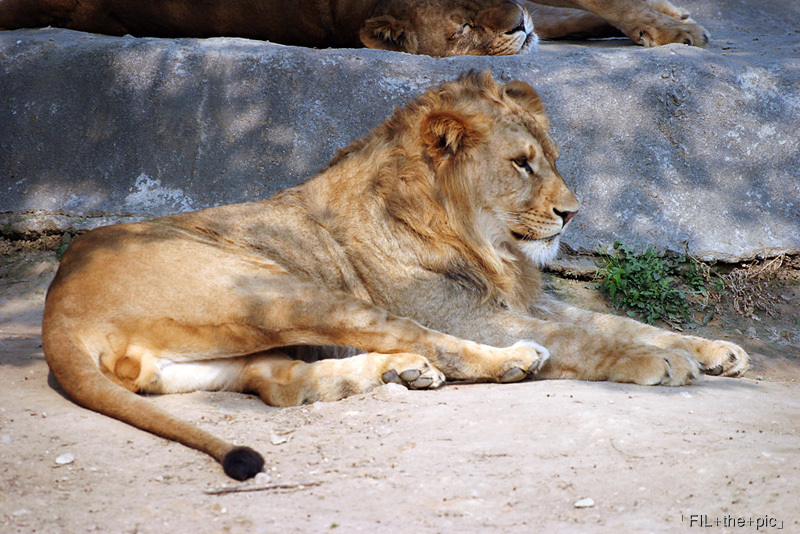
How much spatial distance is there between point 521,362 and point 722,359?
3.22 feet

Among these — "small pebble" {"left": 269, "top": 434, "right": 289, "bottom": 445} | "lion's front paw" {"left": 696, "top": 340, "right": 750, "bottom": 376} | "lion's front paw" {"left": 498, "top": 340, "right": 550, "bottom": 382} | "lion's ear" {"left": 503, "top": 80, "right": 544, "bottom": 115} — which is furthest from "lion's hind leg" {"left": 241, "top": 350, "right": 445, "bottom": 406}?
"lion's ear" {"left": 503, "top": 80, "right": 544, "bottom": 115}

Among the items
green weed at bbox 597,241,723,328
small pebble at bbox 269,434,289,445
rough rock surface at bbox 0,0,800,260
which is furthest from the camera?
rough rock surface at bbox 0,0,800,260

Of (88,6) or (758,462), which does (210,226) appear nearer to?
(758,462)

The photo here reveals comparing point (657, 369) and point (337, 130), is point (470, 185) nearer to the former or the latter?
point (657, 369)

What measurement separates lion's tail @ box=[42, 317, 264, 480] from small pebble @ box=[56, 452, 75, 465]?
0.27m

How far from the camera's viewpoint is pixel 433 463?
2.50 m

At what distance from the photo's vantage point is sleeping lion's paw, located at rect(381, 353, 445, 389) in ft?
10.8

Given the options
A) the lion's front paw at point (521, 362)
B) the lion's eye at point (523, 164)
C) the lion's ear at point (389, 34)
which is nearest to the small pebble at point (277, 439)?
the lion's front paw at point (521, 362)

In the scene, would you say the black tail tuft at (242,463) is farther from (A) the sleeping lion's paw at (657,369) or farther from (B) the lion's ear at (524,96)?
(B) the lion's ear at (524,96)

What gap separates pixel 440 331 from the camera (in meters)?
3.71

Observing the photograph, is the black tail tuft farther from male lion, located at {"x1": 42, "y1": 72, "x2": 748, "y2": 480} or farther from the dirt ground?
male lion, located at {"x1": 42, "y1": 72, "x2": 748, "y2": 480}

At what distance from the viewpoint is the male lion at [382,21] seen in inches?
237

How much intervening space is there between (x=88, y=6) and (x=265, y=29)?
1504 mm

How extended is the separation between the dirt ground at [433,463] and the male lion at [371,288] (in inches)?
5.3
